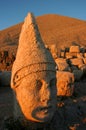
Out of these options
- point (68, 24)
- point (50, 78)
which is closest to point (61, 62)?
point (50, 78)

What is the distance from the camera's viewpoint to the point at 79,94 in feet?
32.0

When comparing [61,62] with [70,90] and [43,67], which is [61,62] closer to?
[70,90]

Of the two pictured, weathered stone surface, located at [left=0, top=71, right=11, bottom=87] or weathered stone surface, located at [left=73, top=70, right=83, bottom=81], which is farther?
weathered stone surface, located at [left=73, top=70, right=83, bottom=81]

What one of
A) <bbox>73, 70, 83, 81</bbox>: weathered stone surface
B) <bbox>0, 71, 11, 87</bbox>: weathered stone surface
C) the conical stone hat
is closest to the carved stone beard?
the conical stone hat

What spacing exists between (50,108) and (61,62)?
7.76 metres

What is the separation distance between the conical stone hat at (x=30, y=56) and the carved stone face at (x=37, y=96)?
12 cm

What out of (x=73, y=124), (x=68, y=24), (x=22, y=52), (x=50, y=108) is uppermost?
(x=68, y=24)

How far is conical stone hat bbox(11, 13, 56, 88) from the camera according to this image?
594 cm

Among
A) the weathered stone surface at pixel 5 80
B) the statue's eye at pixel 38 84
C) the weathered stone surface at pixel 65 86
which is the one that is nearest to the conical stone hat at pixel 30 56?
the statue's eye at pixel 38 84

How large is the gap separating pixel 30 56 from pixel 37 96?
0.85 m

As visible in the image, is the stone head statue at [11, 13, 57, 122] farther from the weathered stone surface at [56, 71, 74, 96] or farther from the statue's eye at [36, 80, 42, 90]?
the weathered stone surface at [56, 71, 74, 96]

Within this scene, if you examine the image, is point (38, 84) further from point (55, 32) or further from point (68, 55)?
point (55, 32)

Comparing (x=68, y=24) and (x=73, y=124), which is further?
(x=68, y=24)

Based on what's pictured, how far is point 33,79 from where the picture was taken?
19.4 ft
